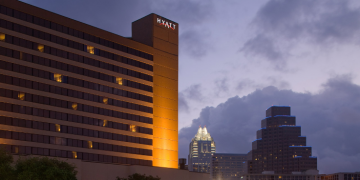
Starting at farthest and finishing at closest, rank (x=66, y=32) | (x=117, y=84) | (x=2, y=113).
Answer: (x=117, y=84) < (x=66, y=32) < (x=2, y=113)

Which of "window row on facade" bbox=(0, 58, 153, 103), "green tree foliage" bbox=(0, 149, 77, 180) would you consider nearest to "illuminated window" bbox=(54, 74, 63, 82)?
"window row on facade" bbox=(0, 58, 153, 103)

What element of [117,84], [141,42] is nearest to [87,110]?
[117,84]

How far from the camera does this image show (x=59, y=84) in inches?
3716

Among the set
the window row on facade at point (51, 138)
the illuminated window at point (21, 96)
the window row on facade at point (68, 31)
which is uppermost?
the window row on facade at point (68, 31)

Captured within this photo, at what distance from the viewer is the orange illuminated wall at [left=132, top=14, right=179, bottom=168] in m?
116

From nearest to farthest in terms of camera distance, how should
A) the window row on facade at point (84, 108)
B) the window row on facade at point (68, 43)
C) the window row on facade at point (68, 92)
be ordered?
1. the window row on facade at point (68, 92)
2. the window row on facade at point (68, 43)
3. the window row on facade at point (84, 108)

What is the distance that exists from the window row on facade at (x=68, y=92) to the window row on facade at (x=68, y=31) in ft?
43.9

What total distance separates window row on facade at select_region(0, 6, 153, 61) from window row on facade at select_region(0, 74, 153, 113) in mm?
13371

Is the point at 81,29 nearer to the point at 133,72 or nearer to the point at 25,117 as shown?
the point at 133,72

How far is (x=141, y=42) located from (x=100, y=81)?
22609 millimetres

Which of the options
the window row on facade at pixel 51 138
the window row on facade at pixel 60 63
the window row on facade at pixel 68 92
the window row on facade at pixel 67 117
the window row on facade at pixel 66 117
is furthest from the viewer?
the window row on facade at pixel 60 63

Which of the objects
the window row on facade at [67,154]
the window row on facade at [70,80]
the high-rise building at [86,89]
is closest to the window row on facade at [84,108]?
the high-rise building at [86,89]

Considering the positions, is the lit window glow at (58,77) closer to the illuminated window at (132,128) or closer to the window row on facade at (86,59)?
the window row on facade at (86,59)

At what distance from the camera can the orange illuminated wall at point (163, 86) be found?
116438mm
